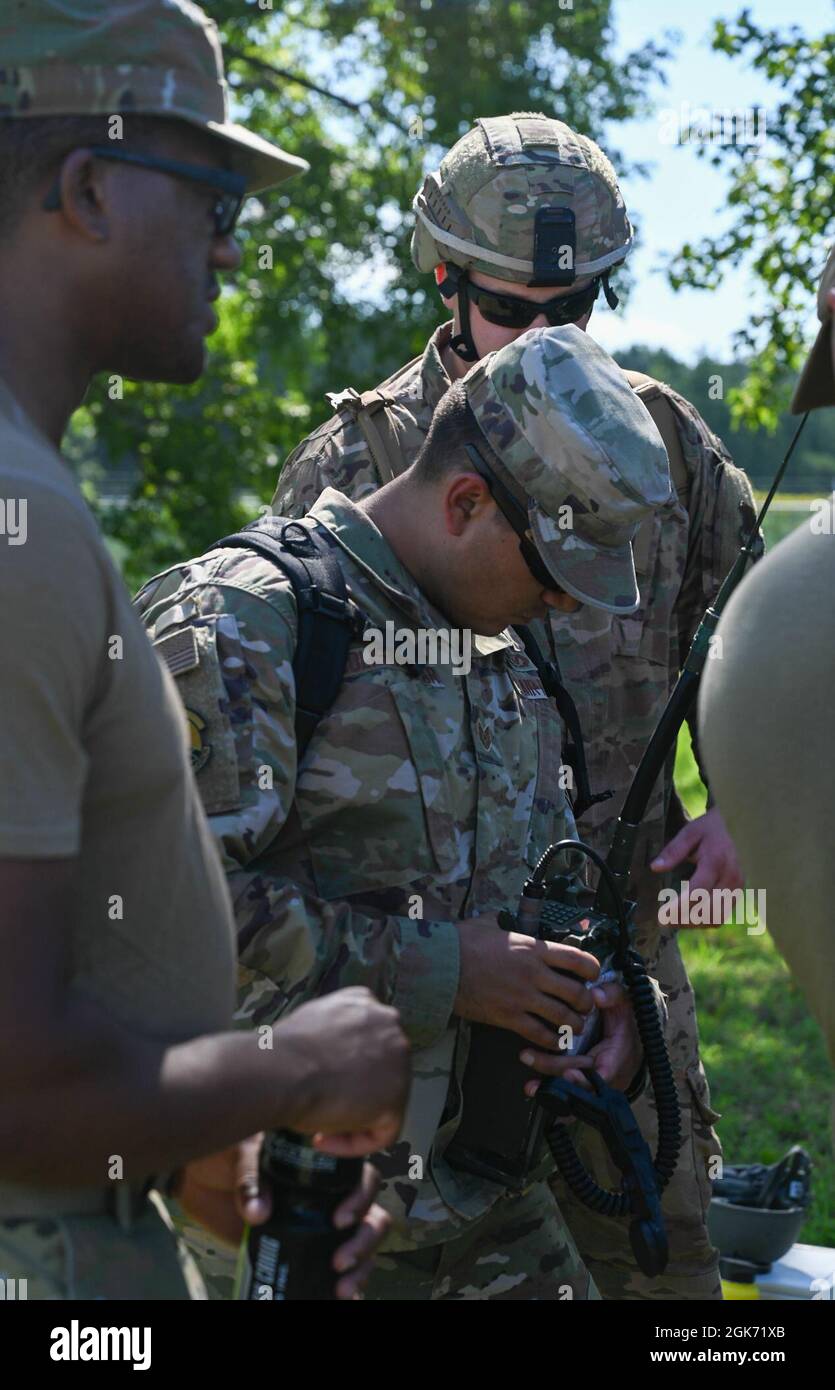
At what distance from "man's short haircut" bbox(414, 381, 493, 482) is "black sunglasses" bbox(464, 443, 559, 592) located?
12 mm

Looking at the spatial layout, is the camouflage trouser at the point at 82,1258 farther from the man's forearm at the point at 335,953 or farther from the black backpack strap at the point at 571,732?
the black backpack strap at the point at 571,732

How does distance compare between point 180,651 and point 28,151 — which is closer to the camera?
point 28,151

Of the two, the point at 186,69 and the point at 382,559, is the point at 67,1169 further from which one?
the point at 382,559

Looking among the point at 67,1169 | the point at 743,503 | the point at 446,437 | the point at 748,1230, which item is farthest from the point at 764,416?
the point at 67,1169

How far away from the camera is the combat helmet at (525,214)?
3.52 metres

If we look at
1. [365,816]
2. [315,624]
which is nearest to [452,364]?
[315,624]

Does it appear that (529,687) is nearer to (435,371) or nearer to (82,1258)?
(435,371)

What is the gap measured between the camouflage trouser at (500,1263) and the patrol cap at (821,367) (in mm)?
1434

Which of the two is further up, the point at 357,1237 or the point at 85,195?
the point at 85,195

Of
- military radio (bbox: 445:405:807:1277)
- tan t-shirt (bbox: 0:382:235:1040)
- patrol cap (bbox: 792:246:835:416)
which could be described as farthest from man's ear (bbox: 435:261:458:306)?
tan t-shirt (bbox: 0:382:235:1040)

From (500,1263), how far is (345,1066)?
1.23 m

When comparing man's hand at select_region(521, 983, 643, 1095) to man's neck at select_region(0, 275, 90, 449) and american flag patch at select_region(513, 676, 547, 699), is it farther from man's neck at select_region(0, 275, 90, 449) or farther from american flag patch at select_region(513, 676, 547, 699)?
man's neck at select_region(0, 275, 90, 449)

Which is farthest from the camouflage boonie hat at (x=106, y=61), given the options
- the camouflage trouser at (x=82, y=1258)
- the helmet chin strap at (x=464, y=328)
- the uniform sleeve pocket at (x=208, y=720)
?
the helmet chin strap at (x=464, y=328)

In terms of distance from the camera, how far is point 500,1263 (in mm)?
2637
